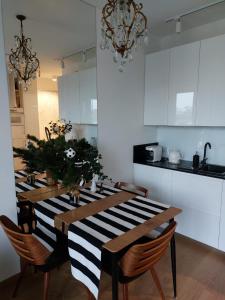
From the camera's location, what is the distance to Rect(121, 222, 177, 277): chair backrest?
1.19m

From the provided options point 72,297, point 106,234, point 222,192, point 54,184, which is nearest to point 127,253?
point 106,234

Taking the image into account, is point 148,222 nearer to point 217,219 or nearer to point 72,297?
point 72,297

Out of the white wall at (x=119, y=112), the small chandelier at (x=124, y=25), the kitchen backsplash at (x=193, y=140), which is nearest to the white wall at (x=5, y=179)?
the small chandelier at (x=124, y=25)

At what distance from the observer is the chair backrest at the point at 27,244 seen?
1.27m

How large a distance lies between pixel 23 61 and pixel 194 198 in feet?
7.20

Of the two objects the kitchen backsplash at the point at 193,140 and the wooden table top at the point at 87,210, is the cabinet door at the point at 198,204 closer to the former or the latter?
the kitchen backsplash at the point at 193,140

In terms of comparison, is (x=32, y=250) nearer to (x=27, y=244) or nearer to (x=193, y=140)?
(x=27, y=244)

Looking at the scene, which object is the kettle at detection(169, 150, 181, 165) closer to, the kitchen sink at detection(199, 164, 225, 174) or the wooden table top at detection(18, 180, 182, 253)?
the kitchen sink at detection(199, 164, 225, 174)

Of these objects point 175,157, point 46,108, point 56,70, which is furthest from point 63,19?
point 175,157

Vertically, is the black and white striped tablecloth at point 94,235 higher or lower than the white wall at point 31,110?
lower

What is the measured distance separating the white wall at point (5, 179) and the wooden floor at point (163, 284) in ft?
0.47

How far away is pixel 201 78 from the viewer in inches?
93.4

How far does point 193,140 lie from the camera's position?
280 centimetres

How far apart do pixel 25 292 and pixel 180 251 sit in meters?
1.53
